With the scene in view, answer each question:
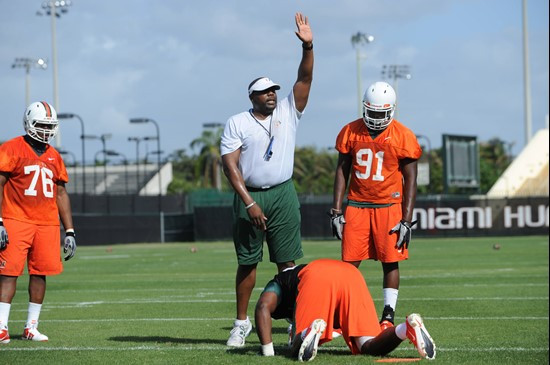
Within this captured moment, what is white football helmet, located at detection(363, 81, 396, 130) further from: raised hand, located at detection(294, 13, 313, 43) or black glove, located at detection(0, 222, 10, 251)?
black glove, located at detection(0, 222, 10, 251)

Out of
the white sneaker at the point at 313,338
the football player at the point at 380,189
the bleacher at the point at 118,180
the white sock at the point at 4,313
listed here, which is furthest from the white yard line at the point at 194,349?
the bleacher at the point at 118,180

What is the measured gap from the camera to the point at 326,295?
7.48 m

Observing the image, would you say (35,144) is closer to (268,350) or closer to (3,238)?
(3,238)

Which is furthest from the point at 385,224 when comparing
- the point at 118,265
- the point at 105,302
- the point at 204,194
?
the point at 204,194

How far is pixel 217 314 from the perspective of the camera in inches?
444

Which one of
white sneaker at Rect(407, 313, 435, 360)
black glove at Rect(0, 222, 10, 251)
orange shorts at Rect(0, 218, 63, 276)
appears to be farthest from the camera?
orange shorts at Rect(0, 218, 63, 276)

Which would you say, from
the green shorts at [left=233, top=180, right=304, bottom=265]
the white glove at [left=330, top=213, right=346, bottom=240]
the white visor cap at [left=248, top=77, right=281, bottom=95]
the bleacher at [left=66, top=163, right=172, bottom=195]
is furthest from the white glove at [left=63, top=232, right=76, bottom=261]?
the bleacher at [left=66, top=163, right=172, bottom=195]

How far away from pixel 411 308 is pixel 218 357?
4395 mm

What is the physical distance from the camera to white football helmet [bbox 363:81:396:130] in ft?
29.4

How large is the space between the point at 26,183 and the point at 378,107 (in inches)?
127

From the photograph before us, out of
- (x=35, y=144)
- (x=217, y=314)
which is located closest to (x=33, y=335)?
(x=35, y=144)

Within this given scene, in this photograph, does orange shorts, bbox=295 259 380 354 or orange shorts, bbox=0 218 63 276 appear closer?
orange shorts, bbox=295 259 380 354

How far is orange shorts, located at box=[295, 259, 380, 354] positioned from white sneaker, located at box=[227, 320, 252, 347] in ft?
3.57

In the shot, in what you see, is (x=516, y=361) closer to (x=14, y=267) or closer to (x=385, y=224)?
(x=385, y=224)
